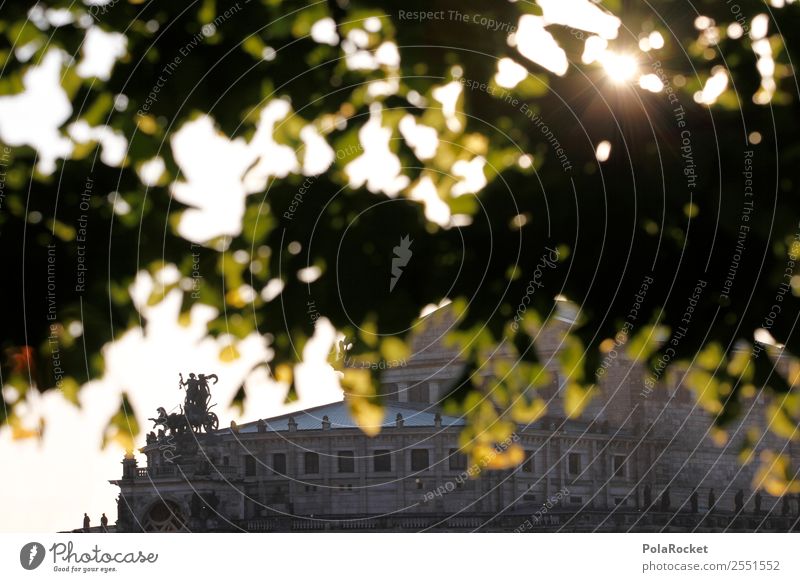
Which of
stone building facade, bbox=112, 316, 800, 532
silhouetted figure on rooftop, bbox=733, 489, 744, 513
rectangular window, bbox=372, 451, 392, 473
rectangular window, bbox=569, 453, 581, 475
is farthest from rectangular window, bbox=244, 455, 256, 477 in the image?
silhouetted figure on rooftop, bbox=733, 489, 744, 513

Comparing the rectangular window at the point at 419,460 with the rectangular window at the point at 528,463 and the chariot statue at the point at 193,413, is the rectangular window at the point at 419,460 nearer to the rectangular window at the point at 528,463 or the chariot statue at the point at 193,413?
the rectangular window at the point at 528,463

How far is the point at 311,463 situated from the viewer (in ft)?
21.6

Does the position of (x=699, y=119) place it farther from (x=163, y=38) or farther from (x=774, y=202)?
(x=163, y=38)

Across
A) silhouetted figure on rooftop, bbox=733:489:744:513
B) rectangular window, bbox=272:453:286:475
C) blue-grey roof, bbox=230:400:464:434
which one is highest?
blue-grey roof, bbox=230:400:464:434

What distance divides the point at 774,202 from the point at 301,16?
3.05 metres

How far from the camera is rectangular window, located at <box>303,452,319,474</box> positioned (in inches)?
255

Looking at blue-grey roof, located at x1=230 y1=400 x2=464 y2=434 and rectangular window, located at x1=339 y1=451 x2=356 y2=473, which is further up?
blue-grey roof, located at x1=230 y1=400 x2=464 y2=434

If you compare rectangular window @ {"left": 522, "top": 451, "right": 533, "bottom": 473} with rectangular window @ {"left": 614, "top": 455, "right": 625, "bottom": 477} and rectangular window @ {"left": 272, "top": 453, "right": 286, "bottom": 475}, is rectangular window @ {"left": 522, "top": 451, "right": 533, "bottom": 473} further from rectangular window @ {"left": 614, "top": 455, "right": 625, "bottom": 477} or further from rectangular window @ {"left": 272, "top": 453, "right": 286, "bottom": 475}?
rectangular window @ {"left": 272, "top": 453, "right": 286, "bottom": 475}

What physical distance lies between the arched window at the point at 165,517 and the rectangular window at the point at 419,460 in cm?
129

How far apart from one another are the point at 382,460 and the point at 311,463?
406mm

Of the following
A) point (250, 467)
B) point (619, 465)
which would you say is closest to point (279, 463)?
point (250, 467)

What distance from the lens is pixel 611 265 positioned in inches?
270

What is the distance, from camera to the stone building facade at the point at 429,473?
6.24 metres

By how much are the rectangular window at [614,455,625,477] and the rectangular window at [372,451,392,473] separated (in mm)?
1426
